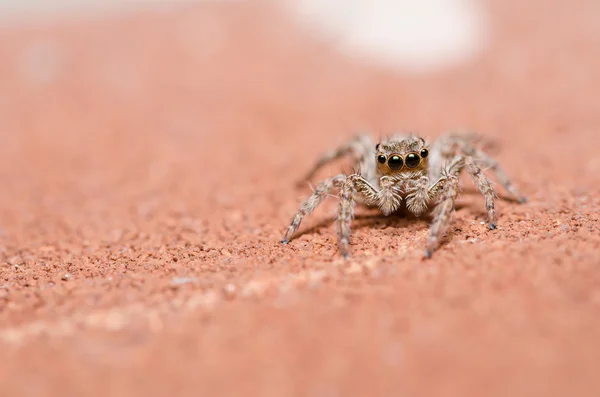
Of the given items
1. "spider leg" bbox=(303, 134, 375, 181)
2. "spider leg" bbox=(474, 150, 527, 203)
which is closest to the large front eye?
"spider leg" bbox=(303, 134, 375, 181)

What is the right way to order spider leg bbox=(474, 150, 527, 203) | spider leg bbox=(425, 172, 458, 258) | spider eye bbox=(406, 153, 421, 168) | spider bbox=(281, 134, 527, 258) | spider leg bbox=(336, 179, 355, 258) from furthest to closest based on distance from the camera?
spider leg bbox=(474, 150, 527, 203) → spider eye bbox=(406, 153, 421, 168) → spider bbox=(281, 134, 527, 258) → spider leg bbox=(336, 179, 355, 258) → spider leg bbox=(425, 172, 458, 258)

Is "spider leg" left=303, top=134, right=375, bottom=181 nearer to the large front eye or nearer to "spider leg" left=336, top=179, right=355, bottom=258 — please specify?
the large front eye

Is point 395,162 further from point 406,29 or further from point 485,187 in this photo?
point 406,29

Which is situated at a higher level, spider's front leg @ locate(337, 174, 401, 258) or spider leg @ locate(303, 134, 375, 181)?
spider leg @ locate(303, 134, 375, 181)

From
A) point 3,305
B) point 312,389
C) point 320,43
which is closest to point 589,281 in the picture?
point 312,389

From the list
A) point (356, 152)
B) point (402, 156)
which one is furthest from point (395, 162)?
point (356, 152)

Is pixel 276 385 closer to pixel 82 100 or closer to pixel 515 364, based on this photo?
pixel 515 364
